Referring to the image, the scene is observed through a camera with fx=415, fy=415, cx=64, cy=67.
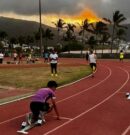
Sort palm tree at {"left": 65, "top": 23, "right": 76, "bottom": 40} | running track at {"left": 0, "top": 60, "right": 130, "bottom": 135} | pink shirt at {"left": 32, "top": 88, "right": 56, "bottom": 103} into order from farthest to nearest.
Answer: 1. palm tree at {"left": 65, "top": 23, "right": 76, "bottom": 40}
2. pink shirt at {"left": 32, "top": 88, "right": 56, "bottom": 103}
3. running track at {"left": 0, "top": 60, "right": 130, "bottom": 135}

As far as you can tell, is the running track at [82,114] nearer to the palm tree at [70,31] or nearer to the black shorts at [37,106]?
the black shorts at [37,106]

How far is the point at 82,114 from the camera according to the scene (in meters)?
13.7

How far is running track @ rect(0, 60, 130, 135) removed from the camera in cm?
1128

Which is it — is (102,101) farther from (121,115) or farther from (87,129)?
(87,129)

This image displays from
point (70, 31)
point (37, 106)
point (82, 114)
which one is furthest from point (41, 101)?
point (70, 31)

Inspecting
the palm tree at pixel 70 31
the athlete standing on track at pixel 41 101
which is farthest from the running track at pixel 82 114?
Answer: the palm tree at pixel 70 31

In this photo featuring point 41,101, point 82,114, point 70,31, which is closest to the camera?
point 41,101

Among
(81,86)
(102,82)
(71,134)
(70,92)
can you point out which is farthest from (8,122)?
(102,82)

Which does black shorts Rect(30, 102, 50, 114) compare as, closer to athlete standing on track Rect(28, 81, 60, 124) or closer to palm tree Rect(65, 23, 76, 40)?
A: athlete standing on track Rect(28, 81, 60, 124)

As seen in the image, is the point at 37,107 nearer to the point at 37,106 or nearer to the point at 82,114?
the point at 37,106

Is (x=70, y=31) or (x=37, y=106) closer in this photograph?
(x=37, y=106)

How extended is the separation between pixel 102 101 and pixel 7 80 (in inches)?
369

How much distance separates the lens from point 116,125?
12055 mm

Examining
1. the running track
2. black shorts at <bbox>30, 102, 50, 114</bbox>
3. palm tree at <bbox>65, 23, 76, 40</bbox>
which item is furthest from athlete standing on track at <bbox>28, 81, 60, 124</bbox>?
palm tree at <bbox>65, 23, 76, 40</bbox>
